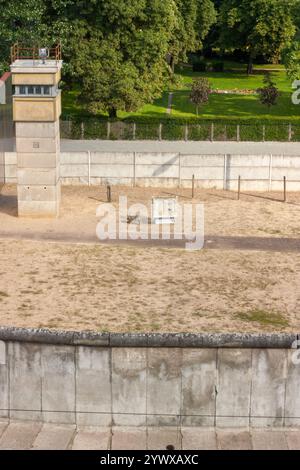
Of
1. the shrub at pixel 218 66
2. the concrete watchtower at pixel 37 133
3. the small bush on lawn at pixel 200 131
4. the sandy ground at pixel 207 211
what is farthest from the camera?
the shrub at pixel 218 66

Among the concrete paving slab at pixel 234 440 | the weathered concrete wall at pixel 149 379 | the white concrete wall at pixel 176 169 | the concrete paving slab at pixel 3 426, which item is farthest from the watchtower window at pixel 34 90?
the concrete paving slab at pixel 234 440

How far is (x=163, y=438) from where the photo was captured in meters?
15.9

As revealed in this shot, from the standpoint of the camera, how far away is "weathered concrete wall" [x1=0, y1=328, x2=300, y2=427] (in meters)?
A: 15.8

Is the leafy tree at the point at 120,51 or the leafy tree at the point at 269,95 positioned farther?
the leafy tree at the point at 269,95

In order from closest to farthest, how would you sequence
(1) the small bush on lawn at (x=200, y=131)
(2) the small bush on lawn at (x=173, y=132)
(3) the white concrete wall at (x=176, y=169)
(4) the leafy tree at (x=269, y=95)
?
(3) the white concrete wall at (x=176, y=169)
(2) the small bush on lawn at (x=173, y=132)
(1) the small bush on lawn at (x=200, y=131)
(4) the leafy tree at (x=269, y=95)

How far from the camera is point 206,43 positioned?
9825 cm

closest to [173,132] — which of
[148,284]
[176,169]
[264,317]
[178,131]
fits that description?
[178,131]

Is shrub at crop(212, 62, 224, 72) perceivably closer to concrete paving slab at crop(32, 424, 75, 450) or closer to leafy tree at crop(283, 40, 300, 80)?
leafy tree at crop(283, 40, 300, 80)

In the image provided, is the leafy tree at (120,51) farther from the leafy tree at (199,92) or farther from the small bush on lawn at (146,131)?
the leafy tree at (199,92)

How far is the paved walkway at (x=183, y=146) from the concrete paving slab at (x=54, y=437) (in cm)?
3403

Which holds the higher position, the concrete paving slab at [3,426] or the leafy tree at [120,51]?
the leafy tree at [120,51]

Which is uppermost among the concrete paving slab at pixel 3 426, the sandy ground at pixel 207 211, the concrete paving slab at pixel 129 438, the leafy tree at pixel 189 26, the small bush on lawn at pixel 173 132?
the leafy tree at pixel 189 26

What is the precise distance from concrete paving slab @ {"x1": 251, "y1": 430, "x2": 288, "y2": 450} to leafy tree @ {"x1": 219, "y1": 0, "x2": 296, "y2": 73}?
69.2 m

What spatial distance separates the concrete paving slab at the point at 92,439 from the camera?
15603mm
